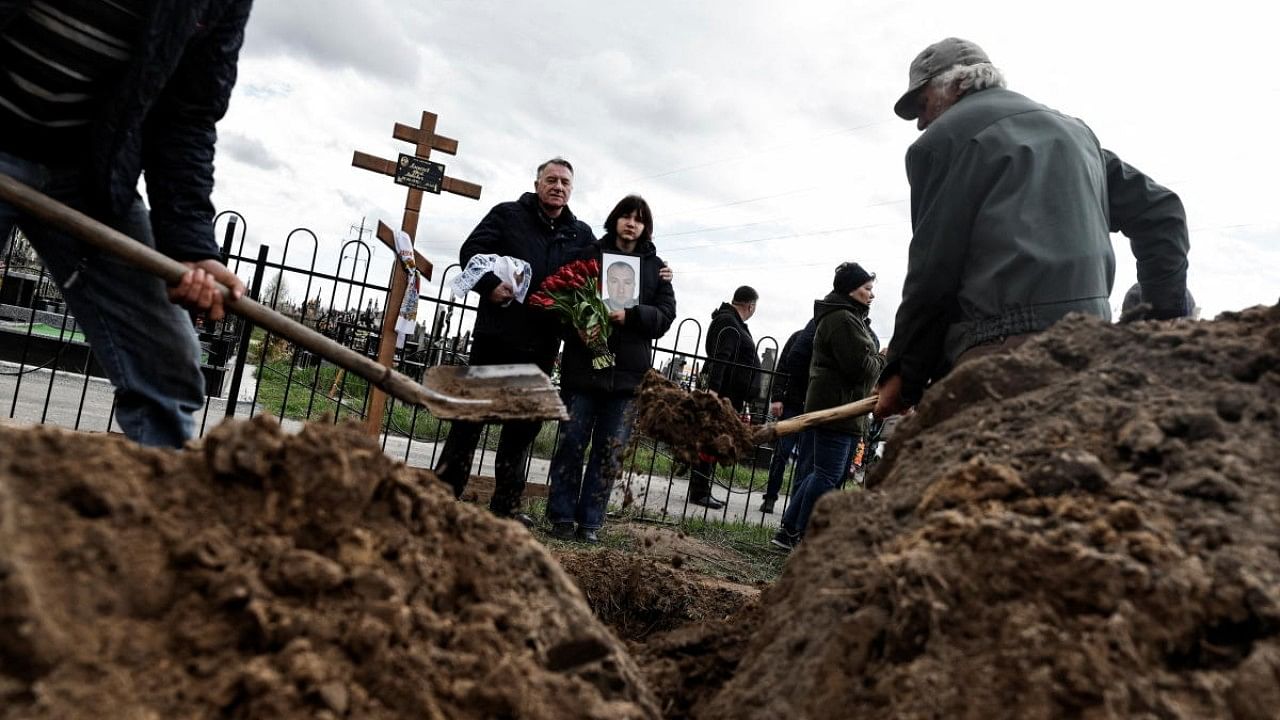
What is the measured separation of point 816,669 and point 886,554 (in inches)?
10.8

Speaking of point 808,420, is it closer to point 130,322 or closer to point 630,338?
point 630,338

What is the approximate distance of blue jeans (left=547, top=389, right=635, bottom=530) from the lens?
196 inches

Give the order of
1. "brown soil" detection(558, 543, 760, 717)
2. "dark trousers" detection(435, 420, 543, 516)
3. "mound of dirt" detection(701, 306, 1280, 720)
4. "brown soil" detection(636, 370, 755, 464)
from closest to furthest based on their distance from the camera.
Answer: "mound of dirt" detection(701, 306, 1280, 720), "brown soil" detection(558, 543, 760, 717), "brown soil" detection(636, 370, 755, 464), "dark trousers" detection(435, 420, 543, 516)

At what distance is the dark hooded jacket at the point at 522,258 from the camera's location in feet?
15.5

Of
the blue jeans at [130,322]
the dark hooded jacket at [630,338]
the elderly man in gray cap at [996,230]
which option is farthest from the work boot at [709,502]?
the blue jeans at [130,322]

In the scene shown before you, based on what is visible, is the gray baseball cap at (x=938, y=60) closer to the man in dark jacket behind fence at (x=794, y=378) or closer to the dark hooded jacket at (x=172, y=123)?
the dark hooded jacket at (x=172, y=123)

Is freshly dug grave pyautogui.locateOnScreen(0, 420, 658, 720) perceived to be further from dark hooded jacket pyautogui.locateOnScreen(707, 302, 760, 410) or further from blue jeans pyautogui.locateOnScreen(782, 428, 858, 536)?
dark hooded jacket pyautogui.locateOnScreen(707, 302, 760, 410)

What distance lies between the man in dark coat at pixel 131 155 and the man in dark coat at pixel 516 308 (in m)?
2.06

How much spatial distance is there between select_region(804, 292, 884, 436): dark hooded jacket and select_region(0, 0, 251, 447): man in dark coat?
13.5 feet

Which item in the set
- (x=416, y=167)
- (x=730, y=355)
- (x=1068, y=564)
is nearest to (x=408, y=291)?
(x=416, y=167)

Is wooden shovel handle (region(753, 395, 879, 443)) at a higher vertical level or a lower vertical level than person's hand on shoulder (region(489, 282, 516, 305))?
lower

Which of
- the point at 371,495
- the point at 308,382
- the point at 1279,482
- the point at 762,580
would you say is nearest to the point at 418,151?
the point at 762,580

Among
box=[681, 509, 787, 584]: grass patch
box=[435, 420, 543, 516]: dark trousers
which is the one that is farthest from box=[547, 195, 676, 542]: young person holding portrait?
box=[681, 509, 787, 584]: grass patch

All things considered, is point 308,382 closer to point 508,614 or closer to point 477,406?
point 477,406
